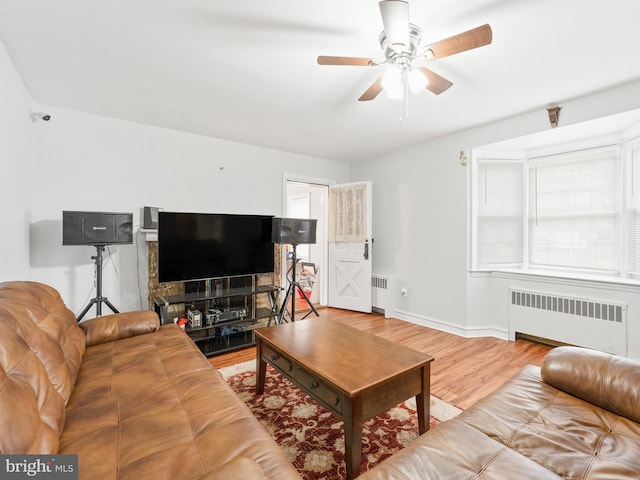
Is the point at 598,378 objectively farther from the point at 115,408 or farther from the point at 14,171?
the point at 14,171

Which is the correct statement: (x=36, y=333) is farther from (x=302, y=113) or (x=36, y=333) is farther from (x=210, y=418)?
(x=302, y=113)

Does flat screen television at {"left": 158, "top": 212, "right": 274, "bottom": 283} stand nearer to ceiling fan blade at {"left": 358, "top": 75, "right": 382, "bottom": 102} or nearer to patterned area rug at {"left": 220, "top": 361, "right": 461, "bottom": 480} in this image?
patterned area rug at {"left": 220, "top": 361, "right": 461, "bottom": 480}

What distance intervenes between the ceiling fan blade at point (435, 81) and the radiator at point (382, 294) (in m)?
2.88

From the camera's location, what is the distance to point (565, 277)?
10.1 feet

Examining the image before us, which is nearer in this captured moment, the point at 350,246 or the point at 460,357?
the point at 460,357

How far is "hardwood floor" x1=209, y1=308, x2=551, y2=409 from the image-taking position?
2.36 metres

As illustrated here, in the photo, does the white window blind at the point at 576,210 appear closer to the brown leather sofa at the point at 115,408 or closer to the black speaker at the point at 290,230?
the black speaker at the point at 290,230

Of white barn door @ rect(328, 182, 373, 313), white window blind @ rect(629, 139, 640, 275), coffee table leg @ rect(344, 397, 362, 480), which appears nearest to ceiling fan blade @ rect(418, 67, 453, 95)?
coffee table leg @ rect(344, 397, 362, 480)

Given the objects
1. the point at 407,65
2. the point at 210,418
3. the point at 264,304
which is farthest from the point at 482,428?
the point at 264,304

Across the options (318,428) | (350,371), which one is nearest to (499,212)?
(350,371)

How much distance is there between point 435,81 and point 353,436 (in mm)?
2120

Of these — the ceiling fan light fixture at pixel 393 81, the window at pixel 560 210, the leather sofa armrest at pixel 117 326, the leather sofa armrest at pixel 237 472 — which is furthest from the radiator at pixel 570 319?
the leather sofa armrest at pixel 117 326

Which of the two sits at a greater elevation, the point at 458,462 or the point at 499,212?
the point at 499,212

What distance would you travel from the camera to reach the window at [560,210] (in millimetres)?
3016
